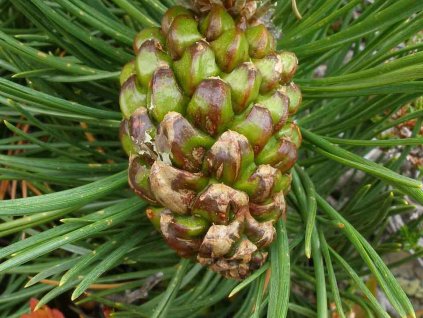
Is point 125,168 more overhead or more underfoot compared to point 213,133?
more underfoot

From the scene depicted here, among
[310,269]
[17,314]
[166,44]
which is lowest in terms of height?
[17,314]

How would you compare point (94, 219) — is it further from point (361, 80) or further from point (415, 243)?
point (415, 243)

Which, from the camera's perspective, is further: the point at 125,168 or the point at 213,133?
the point at 125,168

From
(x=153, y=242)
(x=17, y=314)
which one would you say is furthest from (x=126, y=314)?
(x=17, y=314)
